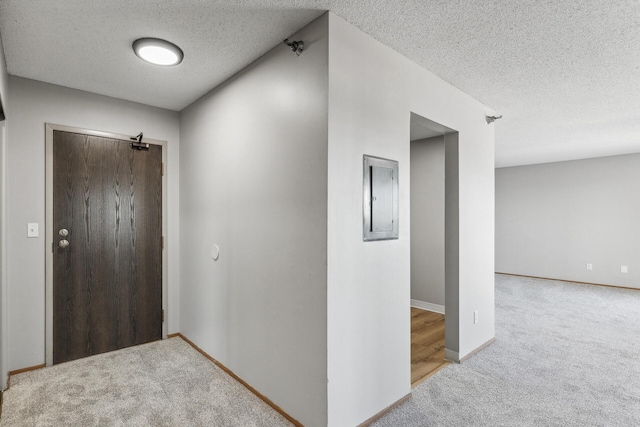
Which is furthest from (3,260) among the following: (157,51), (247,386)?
(247,386)

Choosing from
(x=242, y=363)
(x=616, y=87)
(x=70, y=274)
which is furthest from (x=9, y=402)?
(x=616, y=87)

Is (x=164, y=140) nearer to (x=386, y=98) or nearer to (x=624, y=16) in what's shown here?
(x=386, y=98)

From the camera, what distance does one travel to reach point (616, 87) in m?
2.84

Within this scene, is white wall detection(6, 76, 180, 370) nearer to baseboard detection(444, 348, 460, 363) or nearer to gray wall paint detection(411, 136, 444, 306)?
baseboard detection(444, 348, 460, 363)

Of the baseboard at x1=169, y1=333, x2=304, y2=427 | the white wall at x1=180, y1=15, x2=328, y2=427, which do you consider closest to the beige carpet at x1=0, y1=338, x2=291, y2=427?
the baseboard at x1=169, y1=333, x2=304, y2=427

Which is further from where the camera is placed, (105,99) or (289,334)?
(105,99)

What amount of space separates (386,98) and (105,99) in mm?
2681

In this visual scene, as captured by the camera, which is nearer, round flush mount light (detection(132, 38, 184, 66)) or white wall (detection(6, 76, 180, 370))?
round flush mount light (detection(132, 38, 184, 66))

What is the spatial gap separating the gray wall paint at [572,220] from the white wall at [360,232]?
5.38m

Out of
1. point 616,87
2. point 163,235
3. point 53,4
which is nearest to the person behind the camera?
point 53,4

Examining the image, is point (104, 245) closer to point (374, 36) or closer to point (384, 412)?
point (384, 412)

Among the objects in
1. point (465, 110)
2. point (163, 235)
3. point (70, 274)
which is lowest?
point (70, 274)

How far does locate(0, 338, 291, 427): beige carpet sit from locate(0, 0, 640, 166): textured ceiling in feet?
8.01

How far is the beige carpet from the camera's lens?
6.77 feet
